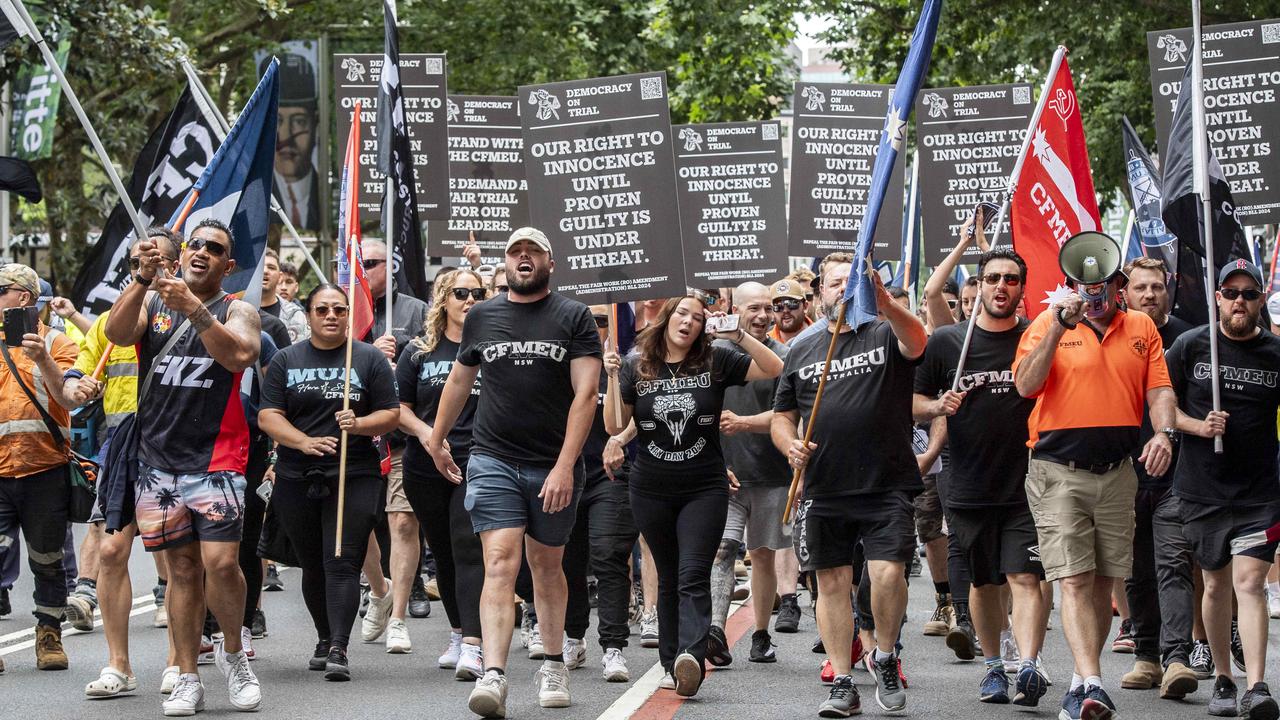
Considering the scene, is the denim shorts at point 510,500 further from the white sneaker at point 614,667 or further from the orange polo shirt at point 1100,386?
the orange polo shirt at point 1100,386

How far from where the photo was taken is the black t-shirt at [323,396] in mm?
9922

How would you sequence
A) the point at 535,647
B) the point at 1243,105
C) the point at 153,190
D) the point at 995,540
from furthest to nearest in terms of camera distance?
the point at 1243,105 → the point at 153,190 → the point at 535,647 → the point at 995,540

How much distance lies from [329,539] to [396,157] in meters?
3.03

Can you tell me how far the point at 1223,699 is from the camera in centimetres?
852

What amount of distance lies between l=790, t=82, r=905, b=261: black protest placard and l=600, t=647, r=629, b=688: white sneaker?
7083mm

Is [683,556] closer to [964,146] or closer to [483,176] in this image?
[964,146]

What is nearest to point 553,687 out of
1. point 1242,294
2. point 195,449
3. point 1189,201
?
point 195,449

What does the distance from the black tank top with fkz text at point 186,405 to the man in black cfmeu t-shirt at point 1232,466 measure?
14.3 feet

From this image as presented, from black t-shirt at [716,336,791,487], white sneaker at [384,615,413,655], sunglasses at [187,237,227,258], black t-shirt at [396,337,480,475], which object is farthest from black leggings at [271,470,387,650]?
black t-shirt at [716,336,791,487]

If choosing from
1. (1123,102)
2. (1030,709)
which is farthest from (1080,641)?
(1123,102)

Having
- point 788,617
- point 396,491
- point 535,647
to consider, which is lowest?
point 788,617

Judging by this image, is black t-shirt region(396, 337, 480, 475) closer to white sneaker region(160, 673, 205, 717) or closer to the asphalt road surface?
the asphalt road surface

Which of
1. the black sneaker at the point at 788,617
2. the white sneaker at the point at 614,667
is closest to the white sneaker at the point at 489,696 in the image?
the white sneaker at the point at 614,667

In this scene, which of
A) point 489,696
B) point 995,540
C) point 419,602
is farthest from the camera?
point 419,602
